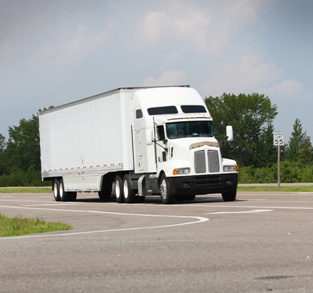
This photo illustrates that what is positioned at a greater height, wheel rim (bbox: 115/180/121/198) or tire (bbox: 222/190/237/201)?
wheel rim (bbox: 115/180/121/198)

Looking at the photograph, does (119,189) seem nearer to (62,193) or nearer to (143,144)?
(143,144)

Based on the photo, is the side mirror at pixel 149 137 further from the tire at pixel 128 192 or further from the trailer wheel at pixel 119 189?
the trailer wheel at pixel 119 189

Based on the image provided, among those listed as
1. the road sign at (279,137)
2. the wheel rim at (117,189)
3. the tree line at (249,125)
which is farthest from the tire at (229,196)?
the tree line at (249,125)

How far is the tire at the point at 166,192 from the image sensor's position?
30.2 m

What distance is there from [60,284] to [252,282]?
1.93m

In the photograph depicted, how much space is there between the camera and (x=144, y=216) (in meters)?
23.1

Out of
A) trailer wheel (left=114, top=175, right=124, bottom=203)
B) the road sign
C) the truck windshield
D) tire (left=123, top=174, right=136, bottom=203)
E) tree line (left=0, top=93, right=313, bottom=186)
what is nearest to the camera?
the truck windshield

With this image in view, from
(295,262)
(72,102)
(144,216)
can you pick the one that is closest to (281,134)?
(72,102)

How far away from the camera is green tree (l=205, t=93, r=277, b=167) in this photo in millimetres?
141000

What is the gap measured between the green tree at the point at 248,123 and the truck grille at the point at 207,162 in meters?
110

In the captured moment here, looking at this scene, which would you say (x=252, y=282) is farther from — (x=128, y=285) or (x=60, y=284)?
(x=60, y=284)

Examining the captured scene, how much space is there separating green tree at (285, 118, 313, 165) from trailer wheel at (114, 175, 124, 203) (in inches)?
4819

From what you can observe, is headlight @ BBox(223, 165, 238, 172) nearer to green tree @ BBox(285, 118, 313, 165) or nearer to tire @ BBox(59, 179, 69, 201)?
tire @ BBox(59, 179, 69, 201)

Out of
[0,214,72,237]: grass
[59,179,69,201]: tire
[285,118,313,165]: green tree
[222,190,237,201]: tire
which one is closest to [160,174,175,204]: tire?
[222,190,237,201]: tire
